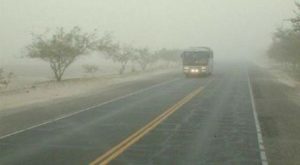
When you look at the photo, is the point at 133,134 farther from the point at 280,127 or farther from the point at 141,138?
the point at 280,127

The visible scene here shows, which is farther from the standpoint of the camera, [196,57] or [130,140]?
[196,57]

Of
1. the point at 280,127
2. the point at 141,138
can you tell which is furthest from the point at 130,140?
the point at 280,127

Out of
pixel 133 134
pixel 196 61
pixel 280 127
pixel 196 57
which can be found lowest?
pixel 280 127

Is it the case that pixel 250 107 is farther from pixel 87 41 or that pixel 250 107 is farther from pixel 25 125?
pixel 87 41

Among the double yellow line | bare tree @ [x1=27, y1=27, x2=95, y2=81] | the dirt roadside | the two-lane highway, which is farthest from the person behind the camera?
bare tree @ [x1=27, y1=27, x2=95, y2=81]

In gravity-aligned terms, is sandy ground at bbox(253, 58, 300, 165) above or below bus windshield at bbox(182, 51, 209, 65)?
below

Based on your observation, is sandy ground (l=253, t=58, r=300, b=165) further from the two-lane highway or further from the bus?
the bus

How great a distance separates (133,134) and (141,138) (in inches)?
31.4

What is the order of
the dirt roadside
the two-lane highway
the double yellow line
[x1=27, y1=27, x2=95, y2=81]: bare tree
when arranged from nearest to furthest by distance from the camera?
the double yellow line
the two-lane highway
the dirt roadside
[x1=27, y1=27, x2=95, y2=81]: bare tree

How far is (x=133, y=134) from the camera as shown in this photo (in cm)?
1498

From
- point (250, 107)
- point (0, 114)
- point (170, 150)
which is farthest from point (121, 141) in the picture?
point (250, 107)

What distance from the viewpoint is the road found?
11508mm

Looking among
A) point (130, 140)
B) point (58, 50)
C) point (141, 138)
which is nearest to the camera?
point (130, 140)

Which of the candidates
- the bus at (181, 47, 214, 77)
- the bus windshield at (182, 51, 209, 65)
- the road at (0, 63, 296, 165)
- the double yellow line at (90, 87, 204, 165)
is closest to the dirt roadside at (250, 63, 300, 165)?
the road at (0, 63, 296, 165)
